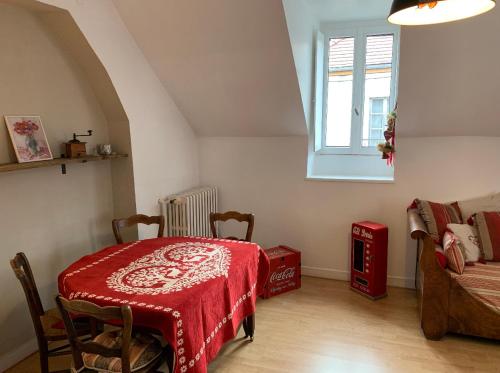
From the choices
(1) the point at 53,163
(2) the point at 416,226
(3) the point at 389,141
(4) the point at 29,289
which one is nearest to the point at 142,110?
(1) the point at 53,163

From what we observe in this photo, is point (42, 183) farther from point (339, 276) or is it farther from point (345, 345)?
point (339, 276)

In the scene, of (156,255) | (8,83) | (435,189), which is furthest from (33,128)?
(435,189)

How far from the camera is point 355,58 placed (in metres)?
3.64

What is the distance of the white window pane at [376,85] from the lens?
11.6 ft

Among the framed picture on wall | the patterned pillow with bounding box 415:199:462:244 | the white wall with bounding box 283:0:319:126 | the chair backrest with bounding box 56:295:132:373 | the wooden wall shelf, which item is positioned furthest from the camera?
the patterned pillow with bounding box 415:199:462:244

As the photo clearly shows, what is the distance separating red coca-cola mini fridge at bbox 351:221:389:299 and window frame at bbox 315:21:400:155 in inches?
34.9

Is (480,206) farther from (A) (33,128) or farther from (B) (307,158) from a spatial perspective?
(A) (33,128)

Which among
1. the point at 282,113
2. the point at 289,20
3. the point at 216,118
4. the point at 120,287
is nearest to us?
the point at 120,287

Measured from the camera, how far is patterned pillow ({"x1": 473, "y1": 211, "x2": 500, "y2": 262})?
111 inches

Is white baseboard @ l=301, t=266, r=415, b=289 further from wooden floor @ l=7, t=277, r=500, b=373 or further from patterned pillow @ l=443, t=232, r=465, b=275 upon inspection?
patterned pillow @ l=443, t=232, r=465, b=275

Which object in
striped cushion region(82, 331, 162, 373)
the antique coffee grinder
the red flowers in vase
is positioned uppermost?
the red flowers in vase

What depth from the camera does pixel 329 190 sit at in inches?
142

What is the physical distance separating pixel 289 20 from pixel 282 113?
90 centimetres

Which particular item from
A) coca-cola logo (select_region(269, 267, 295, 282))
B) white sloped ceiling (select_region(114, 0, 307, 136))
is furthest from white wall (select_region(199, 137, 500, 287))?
coca-cola logo (select_region(269, 267, 295, 282))
